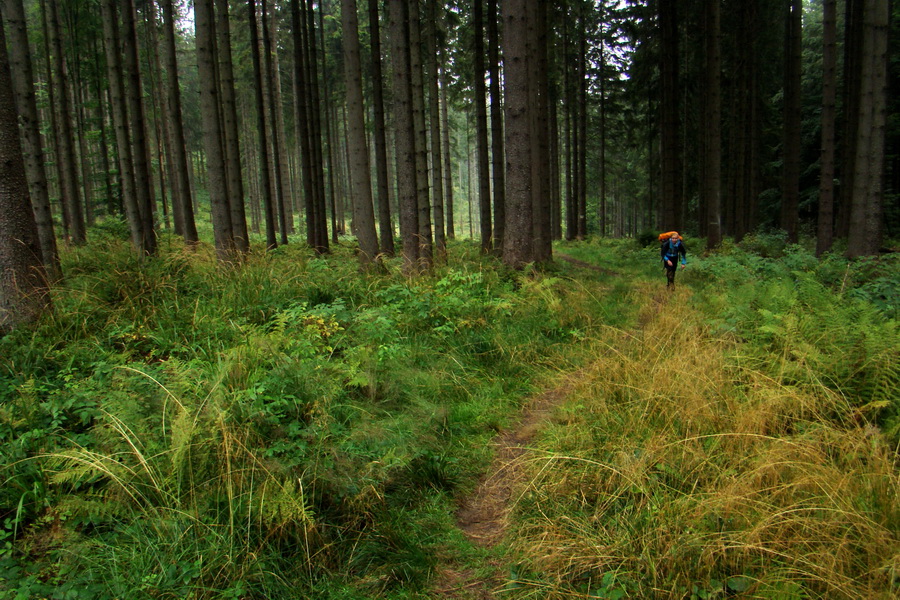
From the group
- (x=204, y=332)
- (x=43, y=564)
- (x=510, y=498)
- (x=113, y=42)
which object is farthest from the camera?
(x=113, y=42)

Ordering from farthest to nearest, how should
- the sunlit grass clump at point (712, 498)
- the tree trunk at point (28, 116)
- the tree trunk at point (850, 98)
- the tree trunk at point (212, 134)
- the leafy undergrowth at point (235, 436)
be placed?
1. the tree trunk at point (850, 98)
2. the tree trunk at point (212, 134)
3. the tree trunk at point (28, 116)
4. the leafy undergrowth at point (235, 436)
5. the sunlit grass clump at point (712, 498)

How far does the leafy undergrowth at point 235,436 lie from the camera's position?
8.33ft

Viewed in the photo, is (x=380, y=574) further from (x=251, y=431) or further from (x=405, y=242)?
A: (x=405, y=242)

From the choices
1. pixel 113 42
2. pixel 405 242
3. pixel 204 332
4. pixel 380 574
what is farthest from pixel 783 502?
pixel 113 42

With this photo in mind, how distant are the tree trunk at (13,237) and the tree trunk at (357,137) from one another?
5.71 meters

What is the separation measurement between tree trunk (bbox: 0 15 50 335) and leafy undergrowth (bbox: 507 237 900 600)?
561 centimetres

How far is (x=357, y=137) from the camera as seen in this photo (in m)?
10.9

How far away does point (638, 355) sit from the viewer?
17.2ft

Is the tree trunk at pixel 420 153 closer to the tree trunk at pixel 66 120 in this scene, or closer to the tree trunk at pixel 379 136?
the tree trunk at pixel 379 136

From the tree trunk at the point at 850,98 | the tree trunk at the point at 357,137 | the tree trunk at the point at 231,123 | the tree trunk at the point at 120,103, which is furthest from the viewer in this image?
the tree trunk at the point at 850,98

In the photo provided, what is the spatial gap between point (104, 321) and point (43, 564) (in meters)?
3.85

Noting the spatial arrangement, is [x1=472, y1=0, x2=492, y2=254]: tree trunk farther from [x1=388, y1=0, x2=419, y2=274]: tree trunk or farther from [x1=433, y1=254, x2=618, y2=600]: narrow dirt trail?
[x1=433, y1=254, x2=618, y2=600]: narrow dirt trail

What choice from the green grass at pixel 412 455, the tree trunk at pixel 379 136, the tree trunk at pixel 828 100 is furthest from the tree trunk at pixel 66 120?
the tree trunk at pixel 828 100

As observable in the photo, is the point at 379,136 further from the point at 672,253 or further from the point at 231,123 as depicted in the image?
the point at 672,253
